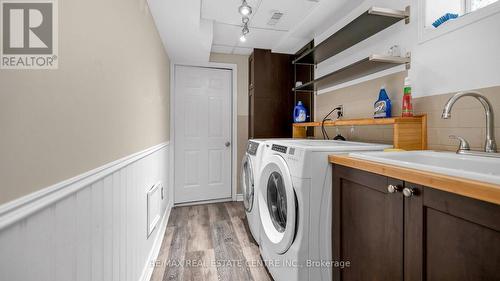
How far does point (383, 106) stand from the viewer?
154 centimetres

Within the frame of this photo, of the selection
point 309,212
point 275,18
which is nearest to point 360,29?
point 275,18

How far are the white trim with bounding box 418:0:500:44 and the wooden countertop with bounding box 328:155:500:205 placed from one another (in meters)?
0.88

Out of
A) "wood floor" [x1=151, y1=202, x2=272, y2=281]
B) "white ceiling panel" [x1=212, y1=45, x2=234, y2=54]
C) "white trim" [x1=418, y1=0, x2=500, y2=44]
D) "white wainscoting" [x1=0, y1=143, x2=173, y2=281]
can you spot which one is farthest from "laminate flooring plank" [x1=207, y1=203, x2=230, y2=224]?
"white trim" [x1=418, y1=0, x2=500, y2=44]

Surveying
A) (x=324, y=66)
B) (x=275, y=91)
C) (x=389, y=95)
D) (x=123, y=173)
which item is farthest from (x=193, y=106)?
(x=389, y=95)

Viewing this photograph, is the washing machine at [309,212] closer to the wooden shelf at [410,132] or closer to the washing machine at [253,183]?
the wooden shelf at [410,132]

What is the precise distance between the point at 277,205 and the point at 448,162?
40.6 inches

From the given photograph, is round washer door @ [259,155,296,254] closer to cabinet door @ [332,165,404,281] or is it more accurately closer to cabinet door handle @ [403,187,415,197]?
cabinet door @ [332,165,404,281]

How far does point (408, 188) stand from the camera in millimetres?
829

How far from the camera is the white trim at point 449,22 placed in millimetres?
1048

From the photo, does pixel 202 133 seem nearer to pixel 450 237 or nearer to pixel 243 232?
pixel 243 232

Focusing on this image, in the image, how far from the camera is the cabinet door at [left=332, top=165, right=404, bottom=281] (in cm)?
89

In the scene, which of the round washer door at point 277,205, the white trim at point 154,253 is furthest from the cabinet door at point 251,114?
the white trim at point 154,253

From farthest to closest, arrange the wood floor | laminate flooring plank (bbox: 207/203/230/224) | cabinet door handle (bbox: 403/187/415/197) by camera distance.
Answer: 1. laminate flooring plank (bbox: 207/203/230/224)
2. the wood floor
3. cabinet door handle (bbox: 403/187/415/197)

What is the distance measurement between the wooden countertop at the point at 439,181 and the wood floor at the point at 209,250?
117 cm
